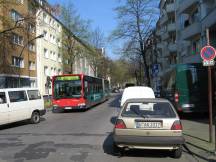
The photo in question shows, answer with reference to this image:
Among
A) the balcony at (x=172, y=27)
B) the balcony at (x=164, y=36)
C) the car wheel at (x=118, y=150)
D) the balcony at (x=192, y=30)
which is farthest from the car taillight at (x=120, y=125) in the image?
the balcony at (x=164, y=36)

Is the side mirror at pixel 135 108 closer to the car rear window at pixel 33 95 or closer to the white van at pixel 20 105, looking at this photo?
the white van at pixel 20 105

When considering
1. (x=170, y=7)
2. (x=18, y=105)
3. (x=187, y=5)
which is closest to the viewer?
(x=18, y=105)

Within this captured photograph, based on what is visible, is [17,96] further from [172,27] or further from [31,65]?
[172,27]

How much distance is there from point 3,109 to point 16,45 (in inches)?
1033

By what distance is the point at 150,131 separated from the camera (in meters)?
8.70

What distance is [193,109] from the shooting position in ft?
61.3

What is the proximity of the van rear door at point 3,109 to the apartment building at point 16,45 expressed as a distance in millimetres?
11291

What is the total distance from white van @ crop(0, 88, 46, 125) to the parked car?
8.56 metres

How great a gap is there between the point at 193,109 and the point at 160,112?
9.99 metres

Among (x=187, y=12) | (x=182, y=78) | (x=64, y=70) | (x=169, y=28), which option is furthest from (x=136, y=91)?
(x=64, y=70)

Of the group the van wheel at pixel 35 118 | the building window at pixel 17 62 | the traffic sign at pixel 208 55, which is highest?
the building window at pixel 17 62

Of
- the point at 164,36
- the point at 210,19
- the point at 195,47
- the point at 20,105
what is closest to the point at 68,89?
the point at 20,105

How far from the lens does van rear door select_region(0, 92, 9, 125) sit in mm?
16109

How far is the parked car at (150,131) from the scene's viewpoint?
865 centimetres
